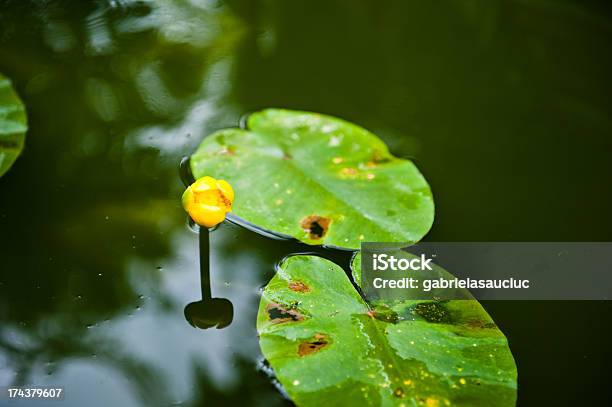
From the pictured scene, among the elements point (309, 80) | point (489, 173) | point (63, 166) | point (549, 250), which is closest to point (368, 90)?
point (309, 80)

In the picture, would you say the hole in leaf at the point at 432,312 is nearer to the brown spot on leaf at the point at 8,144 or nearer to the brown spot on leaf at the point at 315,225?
the brown spot on leaf at the point at 315,225

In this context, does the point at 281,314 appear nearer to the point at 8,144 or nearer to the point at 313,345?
the point at 313,345

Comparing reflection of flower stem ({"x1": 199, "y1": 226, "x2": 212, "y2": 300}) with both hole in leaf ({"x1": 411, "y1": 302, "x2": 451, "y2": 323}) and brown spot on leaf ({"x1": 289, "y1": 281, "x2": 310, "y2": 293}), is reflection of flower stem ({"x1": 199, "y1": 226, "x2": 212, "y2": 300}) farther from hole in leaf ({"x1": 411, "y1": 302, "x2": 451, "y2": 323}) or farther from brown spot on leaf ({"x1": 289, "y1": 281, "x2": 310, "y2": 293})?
hole in leaf ({"x1": 411, "y1": 302, "x2": 451, "y2": 323})

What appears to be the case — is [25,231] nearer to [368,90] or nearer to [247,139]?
[247,139]

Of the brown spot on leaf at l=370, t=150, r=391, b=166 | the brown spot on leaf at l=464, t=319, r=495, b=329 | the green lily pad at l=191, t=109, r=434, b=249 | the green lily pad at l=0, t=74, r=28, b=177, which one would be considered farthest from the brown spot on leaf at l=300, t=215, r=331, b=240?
the green lily pad at l=0, t=74, r=28, b=177

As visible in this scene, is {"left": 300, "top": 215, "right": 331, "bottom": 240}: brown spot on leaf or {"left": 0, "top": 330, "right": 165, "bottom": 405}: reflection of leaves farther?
{"left": 300, "top": 215, "right": 331, "bottom": 240}: brown spot on leaf

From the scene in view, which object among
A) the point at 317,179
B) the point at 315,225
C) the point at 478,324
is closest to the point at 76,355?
the point at 315,225

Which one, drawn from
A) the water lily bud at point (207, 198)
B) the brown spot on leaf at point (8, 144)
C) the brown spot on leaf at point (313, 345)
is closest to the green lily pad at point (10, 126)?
the brown spot on leaf at point (8, 144)
